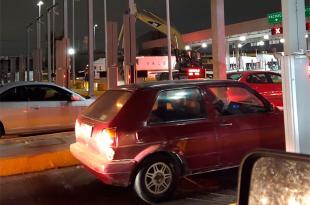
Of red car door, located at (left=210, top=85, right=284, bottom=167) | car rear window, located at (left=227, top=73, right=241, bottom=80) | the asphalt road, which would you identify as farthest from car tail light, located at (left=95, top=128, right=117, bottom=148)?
car rear window, located at (left=227, top=73, right=241, bottom=80)

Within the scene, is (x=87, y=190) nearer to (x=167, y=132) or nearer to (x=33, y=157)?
(x=167, y=132)

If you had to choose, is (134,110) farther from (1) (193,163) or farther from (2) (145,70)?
(2) (145,70)

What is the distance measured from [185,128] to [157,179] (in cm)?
77

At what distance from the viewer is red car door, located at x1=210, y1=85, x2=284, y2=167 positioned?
21.0ft

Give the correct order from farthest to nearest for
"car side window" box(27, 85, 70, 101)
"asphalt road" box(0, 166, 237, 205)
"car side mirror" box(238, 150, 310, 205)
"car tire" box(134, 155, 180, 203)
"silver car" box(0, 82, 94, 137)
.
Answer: "car side window" box(27, 85, 70, 101), "silver car" box(0, 82, 94, 137), "asphalt road" box(0, 166, 237, 205), "car tire" box(134, 155, 180, 203), "car side mirror" box(238, 150, 310, 205)

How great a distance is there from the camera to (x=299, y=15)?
4.70m

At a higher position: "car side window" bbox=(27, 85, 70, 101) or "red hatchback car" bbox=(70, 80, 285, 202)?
"car side window" bbox=(27, 85, 70, 101)

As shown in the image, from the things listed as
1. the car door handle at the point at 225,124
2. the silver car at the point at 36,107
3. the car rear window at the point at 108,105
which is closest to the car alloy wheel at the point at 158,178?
the car rear window at the point at 108,105

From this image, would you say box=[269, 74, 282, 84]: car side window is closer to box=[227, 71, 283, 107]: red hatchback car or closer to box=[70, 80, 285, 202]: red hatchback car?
box=[227, 71, 283, 107]: red hatchback car

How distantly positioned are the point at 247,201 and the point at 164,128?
12.6ft

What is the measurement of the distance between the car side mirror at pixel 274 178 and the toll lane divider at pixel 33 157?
6109 millimetres

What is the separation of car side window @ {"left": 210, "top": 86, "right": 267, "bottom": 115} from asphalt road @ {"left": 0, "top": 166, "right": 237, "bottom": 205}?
106 cm

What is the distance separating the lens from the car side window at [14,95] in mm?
11039

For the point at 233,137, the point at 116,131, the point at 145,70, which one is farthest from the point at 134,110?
the point at 145,70
